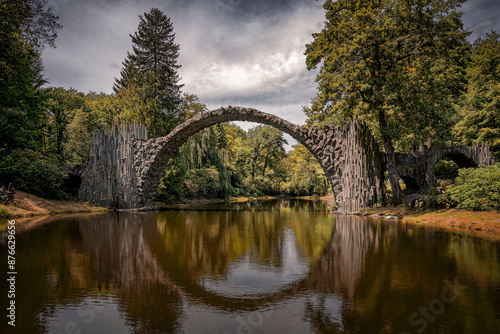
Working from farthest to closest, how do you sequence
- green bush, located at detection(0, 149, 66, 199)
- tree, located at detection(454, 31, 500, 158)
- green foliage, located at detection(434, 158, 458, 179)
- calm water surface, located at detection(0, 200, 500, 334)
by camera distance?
1. green foliage, located at detection(434, 158, 458, 179)
2. tree, located at detection(454, 31, 500, 158)
3. green bush, located at detection(0, 149, 66, 199)
4. calm water surface, located at detection(0, 200, 500, 334)

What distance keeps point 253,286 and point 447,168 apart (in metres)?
27.4

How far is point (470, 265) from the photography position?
5707 millimetres

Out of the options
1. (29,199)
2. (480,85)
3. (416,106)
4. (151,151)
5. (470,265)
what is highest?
Result: (480,85)

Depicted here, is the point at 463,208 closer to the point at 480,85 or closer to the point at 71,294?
the point at 71,294

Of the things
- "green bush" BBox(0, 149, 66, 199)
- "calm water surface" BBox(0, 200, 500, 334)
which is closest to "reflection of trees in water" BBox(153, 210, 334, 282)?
"calm water surface" BBox(0, 200, 500, 334)

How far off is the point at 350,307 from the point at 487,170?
37.8 feet

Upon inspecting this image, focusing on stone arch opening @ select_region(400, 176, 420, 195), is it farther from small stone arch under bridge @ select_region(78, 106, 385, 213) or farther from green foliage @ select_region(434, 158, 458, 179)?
green foliage @ select_region(434, 158, 458, 179)

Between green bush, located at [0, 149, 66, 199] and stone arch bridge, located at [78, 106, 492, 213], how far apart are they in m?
2.48

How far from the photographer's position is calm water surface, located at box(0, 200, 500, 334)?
3.23 meters

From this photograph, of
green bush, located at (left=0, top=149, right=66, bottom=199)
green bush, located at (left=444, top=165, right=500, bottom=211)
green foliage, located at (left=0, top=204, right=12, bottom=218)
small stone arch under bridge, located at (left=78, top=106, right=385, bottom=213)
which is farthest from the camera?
small stone arch under bridge, located at (left=78, top=106, right=385, bottom=213)

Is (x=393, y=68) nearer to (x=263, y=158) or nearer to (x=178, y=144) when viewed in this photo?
(x=178, y=144)

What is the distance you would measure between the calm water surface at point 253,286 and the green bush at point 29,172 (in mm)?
9087

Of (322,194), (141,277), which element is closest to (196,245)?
(141,277)

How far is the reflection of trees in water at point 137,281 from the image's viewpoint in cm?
330
